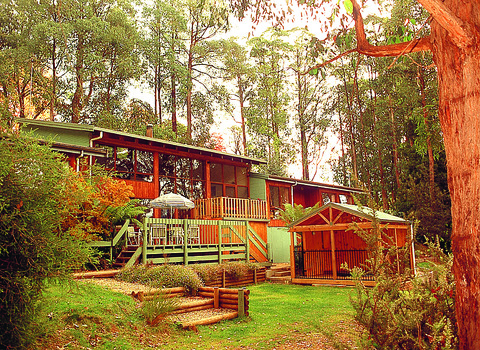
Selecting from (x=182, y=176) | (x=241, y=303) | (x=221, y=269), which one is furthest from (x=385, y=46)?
(x=182, y=176)

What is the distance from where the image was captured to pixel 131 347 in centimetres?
626

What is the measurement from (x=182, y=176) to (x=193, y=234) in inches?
226

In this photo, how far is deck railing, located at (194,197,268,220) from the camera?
62.1ft

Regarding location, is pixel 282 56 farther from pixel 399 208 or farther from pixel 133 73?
pixel 399 208

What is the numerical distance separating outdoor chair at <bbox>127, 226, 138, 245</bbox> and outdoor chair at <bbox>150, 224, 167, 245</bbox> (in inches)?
31.6

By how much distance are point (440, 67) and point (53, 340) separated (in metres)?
5.88

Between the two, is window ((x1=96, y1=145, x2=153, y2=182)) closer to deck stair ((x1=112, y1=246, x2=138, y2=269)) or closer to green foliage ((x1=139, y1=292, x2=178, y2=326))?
deck stair ((x1=112, y1=246, x2=138, y2=269))

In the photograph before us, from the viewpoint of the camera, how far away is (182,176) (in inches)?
789

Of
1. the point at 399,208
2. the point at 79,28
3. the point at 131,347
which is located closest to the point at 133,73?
the point at 79,28

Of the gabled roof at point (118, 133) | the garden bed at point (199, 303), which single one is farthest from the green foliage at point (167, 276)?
the gabled roof at point (118, 133)

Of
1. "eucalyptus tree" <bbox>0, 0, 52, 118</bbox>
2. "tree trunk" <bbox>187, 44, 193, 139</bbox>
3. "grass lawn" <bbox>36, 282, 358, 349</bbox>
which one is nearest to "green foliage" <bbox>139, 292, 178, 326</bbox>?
"grass lawn" <bbox>36, 282, 358, 349</bbox>

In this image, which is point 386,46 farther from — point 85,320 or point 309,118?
point 309,118

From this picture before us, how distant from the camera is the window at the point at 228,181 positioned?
71.4 feet

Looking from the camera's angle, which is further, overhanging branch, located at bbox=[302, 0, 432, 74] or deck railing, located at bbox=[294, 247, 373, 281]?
deck railing, located at bbox=[294, 247, 373, 281]
